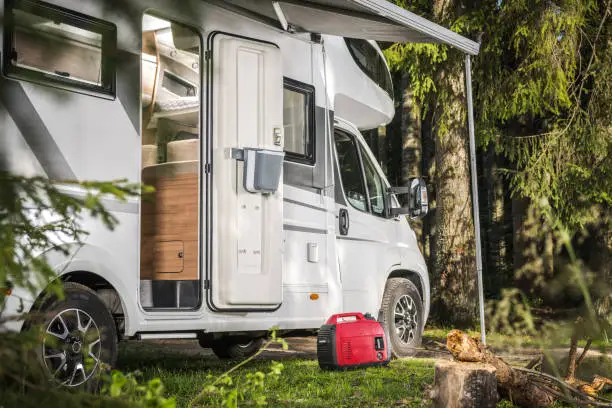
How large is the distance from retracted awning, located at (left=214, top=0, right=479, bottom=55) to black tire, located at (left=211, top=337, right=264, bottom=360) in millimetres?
3109

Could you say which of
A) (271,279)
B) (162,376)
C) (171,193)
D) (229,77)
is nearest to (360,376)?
(271,279)

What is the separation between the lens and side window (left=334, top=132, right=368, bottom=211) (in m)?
7.77

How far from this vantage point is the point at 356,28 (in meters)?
6.87

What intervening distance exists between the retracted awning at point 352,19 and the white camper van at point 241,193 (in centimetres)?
2

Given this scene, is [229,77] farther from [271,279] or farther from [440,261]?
[440,261]

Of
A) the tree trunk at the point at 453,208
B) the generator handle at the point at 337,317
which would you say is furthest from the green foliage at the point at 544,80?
the generator handle at the point at 337,317

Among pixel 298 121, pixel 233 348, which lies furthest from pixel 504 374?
pixel 233 348

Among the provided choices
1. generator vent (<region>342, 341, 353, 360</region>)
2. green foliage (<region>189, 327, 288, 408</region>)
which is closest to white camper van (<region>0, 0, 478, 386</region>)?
generator vent (<region>342, 341, 353, 360</region>)

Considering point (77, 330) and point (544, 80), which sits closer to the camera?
point (77, 330)

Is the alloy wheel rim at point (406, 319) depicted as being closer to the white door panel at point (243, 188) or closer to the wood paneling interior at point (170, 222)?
the white door panel at point (243, 188)

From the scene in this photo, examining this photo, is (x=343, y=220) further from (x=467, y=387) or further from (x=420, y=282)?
(x=467, y=387)

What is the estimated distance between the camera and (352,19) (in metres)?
6.61

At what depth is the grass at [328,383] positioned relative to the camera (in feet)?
17.0

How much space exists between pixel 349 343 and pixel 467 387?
2038mm
